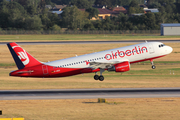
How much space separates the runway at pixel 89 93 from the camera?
58.8 meters

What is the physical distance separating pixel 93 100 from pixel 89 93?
6.25 m

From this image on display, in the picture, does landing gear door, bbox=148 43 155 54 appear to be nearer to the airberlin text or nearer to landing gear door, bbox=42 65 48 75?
the airberlin text

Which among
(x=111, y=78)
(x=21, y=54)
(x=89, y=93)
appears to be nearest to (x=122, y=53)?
(x=89, y=93)

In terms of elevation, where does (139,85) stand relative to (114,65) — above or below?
below

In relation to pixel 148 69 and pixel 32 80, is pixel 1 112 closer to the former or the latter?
pixel 32 80

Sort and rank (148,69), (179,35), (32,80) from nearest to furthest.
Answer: (32,80), (148,69), (179,35)

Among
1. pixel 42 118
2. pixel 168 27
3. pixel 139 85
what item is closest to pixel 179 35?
pixel 168 27

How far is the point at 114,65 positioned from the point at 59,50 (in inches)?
2553

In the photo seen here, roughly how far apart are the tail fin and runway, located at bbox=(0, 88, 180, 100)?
210 inches

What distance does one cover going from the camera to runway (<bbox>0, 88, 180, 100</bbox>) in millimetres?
58781

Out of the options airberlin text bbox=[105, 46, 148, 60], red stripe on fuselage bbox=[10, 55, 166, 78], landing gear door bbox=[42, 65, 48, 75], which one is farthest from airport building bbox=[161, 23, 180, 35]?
landing gear door bbox=[42, 65, 48, 75]

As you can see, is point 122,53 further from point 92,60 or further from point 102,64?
point 92,60

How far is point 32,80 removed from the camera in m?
82.2

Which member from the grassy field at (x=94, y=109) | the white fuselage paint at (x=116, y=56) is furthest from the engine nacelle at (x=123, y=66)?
the grassy field at (x=94, y=109)
